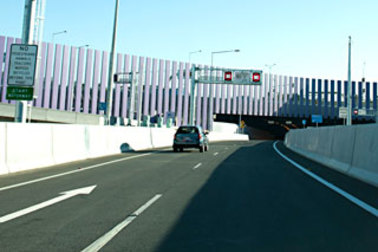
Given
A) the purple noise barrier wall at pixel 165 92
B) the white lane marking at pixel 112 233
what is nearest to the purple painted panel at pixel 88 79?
the purple noise barrier wall at pixel 165 92

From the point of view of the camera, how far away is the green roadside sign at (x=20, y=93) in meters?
12.9

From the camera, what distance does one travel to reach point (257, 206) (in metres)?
7.52

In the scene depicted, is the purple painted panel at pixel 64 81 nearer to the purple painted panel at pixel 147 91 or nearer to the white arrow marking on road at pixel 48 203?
the purple painted panel at pixel 147 91

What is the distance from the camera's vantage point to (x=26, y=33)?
554 inches

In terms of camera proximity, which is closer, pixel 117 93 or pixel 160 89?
pixel 117 93

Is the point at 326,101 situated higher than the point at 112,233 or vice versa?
the point at 326,101

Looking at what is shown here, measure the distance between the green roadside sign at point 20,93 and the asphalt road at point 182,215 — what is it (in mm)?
2856

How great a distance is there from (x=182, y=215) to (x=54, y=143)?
9407 mm

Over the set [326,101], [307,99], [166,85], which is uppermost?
[166,85]

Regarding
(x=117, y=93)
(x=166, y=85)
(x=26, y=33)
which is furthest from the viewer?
(x=166, y=85)

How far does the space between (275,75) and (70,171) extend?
64.2 metres

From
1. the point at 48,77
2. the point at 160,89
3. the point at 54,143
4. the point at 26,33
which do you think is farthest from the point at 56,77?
the point at 54,143

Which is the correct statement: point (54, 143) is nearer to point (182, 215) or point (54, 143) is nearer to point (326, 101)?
point (182, 215)

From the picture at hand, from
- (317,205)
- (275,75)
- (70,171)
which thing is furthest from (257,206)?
(275,75)
